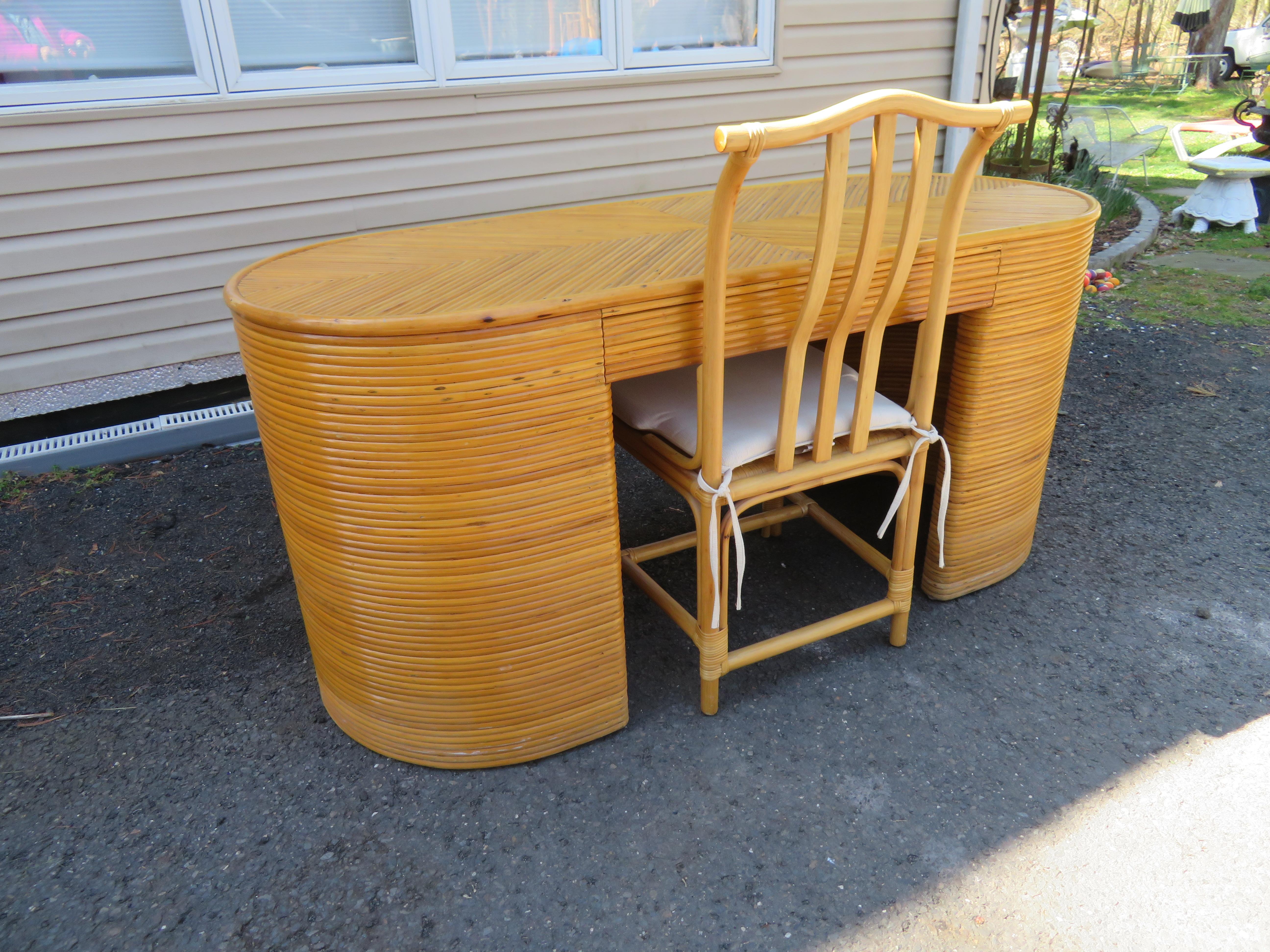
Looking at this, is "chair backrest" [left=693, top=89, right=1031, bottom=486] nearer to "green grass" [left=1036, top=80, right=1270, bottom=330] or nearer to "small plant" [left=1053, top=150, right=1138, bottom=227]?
"green grass" [left=1036, top=80, right=1270, bottom=330]

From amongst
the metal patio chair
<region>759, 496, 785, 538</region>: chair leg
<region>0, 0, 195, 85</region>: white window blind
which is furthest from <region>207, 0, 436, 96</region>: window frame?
the metal patio chair

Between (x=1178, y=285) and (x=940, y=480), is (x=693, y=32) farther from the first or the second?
(x=1178, y=285)

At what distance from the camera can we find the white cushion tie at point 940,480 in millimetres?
1784

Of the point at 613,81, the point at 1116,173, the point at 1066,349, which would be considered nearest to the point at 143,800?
the point at 1066,349

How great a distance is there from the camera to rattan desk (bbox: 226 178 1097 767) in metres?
1.38

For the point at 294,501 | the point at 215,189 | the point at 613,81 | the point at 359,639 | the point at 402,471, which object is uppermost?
the point at 613,81

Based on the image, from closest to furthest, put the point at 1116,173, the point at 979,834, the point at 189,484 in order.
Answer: the point at 979,834 → the point at 189,484 → the point at 1116,173

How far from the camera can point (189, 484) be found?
290 centimetres

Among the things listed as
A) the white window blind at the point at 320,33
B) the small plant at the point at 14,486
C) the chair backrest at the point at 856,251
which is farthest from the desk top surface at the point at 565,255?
the small plant at the point at 14,486

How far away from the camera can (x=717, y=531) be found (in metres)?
1.65

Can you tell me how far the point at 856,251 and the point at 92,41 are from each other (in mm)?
2586

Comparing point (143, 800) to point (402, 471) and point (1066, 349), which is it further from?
point (1066, 349)

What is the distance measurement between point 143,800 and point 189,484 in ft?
4.83

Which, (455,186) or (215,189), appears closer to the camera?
(215,189)
